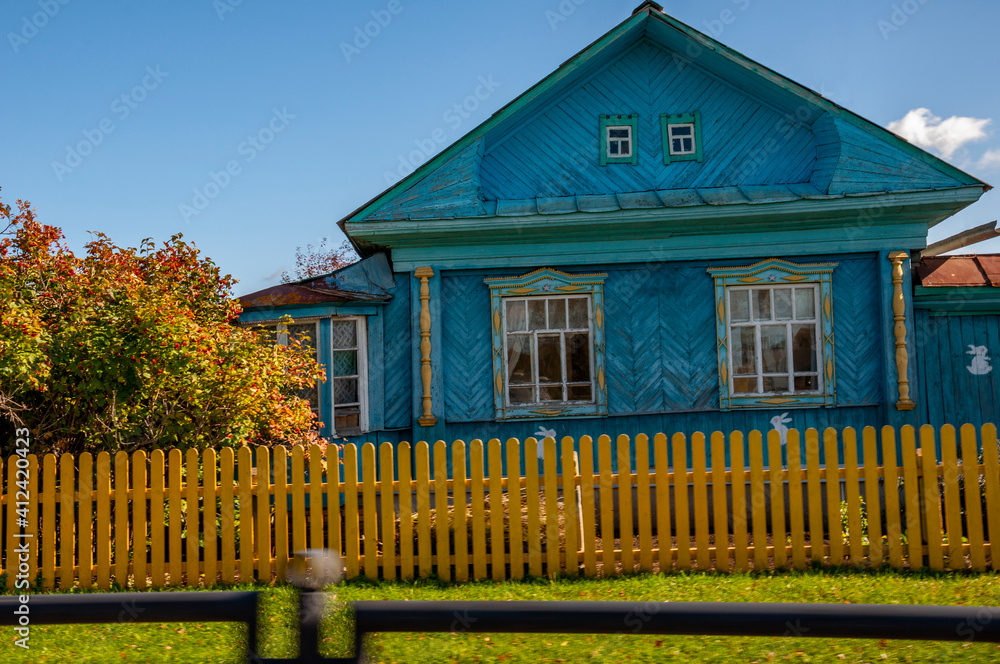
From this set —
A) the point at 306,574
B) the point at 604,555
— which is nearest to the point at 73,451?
the point at 604,555

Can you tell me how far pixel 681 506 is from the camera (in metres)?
5.73

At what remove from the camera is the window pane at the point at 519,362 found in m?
9.46

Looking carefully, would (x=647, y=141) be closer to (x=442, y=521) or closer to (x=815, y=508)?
(x=815, y=508)

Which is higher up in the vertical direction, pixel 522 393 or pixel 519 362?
pixel 519 362

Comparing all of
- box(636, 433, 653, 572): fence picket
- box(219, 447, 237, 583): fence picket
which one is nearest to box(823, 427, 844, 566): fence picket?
box(636, 433, 653, 572): fence picket

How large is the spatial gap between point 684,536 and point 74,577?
15.9ft

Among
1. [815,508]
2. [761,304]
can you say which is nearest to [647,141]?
[761,304]

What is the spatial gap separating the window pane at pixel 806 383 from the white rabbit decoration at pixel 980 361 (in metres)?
2.02

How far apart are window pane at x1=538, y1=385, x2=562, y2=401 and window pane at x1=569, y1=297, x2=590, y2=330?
0.80m

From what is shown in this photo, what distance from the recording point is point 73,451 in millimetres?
6902

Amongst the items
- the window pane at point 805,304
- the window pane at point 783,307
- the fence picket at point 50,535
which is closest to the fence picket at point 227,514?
the fence picket at point 50,535

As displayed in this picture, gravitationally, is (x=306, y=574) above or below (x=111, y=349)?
Answer: below

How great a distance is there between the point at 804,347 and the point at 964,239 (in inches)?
118

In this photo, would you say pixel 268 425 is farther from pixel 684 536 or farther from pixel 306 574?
pixel 306 574
